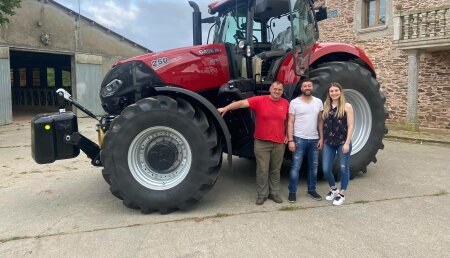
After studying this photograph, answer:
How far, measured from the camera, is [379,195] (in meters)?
4.90

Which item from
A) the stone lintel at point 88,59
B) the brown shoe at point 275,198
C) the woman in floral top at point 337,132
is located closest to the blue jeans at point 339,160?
the woman in floral top at point 337,132

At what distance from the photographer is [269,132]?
180 inches

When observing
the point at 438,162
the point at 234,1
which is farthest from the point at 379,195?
the point at 234,1

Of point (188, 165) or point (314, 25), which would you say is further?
point (314, 25)

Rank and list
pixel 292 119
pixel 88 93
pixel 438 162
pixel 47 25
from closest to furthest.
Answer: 1. pixel 292 119
2. pixel 438 162
3. pixel 47 25
4. pixel 88 93

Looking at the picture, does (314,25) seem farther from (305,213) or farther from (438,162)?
(438,162)

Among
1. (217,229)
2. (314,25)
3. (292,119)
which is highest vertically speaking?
(314,25)

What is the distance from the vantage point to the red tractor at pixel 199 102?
170 inches

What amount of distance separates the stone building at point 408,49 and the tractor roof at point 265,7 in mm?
8145

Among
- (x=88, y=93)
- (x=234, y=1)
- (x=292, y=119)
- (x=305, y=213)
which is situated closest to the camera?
(x=305, y=213)

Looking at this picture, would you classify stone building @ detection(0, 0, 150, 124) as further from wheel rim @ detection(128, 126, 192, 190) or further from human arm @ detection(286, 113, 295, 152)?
human arm @ detection(286, 113, 295, 152)

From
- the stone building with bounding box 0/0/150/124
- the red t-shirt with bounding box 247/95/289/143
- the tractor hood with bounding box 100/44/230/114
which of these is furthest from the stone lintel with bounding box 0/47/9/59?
the red t-shirt with bounding box 247/95/289/143

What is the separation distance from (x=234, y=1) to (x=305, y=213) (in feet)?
10.3

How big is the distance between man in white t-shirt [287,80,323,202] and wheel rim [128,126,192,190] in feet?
4.28
